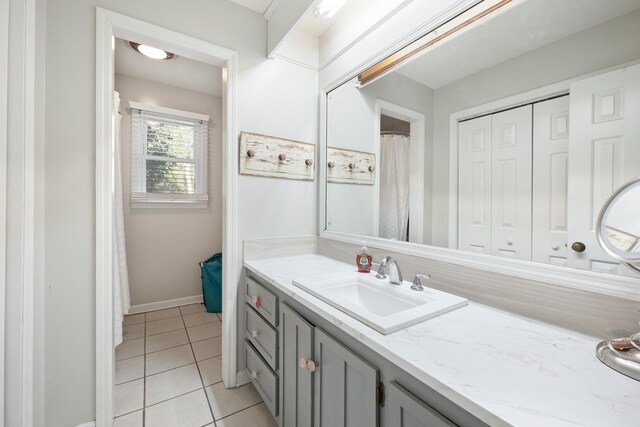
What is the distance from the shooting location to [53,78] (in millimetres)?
1286

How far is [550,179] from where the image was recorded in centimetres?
90

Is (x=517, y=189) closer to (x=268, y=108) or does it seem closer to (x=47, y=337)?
(x=268, y=108)

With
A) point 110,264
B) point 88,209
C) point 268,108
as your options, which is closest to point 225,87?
point 268,108

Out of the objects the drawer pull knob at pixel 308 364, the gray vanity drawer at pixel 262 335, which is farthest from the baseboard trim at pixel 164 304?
the drawer pull knob at pixel 308 364

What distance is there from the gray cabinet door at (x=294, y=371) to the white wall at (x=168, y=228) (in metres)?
2.32

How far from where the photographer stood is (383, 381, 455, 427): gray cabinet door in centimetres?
61

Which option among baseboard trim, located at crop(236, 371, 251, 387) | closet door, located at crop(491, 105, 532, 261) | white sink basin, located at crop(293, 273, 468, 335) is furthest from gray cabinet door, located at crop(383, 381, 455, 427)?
baseboard trim, located at crop(236, 371, 251, 387)

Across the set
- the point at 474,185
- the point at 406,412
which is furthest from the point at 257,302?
the point at 474,185

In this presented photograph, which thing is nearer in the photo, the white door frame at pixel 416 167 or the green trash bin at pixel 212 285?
the white door frame at pixel 416 167

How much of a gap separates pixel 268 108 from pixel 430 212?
4.20ft

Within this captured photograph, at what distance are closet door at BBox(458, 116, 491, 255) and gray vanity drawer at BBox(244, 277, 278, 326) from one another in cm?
92

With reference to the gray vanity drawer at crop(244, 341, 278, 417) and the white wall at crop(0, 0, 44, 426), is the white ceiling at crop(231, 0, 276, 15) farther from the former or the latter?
the gray vanity drawer at crop(244, 341, 278, 417)

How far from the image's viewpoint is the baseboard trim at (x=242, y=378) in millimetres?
1773

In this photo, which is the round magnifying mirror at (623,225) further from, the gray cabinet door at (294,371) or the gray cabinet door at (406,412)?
the gray cabinet door at (294,371)
